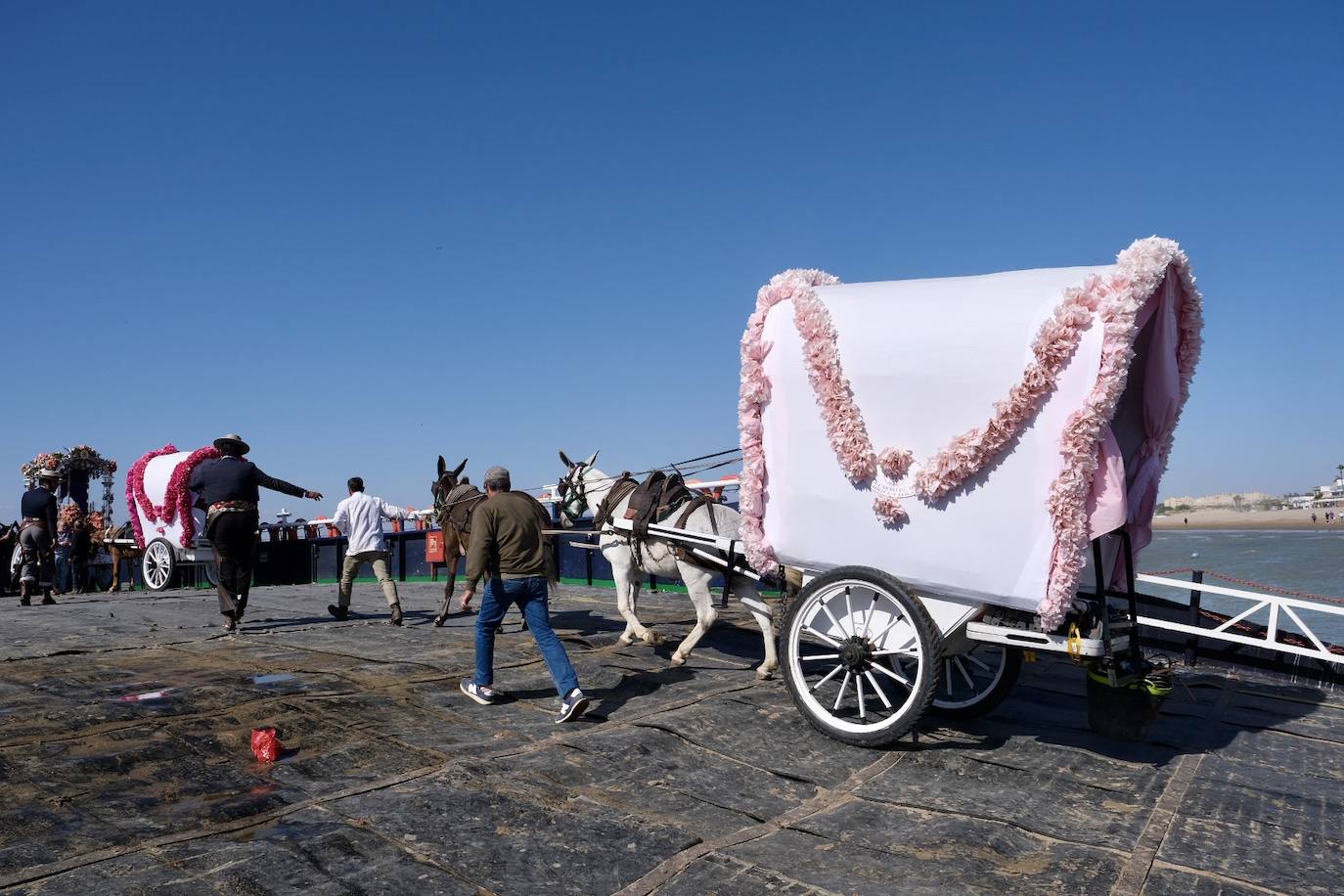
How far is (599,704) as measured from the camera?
7.07 metres

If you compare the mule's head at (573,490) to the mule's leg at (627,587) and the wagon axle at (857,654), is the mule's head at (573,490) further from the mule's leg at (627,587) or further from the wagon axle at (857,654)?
the wagon axle at (857,654)

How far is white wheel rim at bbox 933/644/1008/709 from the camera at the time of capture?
270 inches

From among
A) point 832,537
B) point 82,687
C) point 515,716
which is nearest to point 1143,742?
point 832,537

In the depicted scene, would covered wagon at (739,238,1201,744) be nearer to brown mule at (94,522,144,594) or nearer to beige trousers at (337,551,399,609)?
beige trousers at (337,551,399,609)

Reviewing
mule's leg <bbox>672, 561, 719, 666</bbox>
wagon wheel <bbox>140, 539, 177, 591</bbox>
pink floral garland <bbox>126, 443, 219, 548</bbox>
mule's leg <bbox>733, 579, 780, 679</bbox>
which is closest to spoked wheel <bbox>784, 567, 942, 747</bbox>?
mule's leg <bbox>733, 579, 780, 679</bbox>

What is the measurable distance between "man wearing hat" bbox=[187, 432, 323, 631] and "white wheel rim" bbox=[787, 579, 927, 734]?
22.8 feet

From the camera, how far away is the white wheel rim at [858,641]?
5.91 m

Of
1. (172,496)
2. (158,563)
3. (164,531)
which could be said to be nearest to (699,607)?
(172,496)

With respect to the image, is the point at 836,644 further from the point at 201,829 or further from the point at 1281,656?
the point at 1281,656

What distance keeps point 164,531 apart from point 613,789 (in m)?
14.7

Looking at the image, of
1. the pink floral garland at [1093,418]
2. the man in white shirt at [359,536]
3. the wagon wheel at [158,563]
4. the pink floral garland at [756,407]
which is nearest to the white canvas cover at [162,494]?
the wagon wheel at [158,563]

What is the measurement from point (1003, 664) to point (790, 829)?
9.71 feet

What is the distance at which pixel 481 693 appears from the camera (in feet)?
22.8

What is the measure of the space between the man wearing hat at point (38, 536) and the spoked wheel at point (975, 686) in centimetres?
1447
